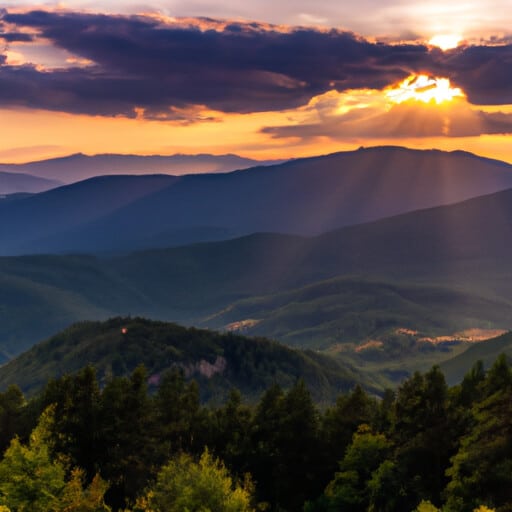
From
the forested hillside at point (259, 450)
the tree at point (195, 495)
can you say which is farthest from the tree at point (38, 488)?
the tree at point (195, 495)

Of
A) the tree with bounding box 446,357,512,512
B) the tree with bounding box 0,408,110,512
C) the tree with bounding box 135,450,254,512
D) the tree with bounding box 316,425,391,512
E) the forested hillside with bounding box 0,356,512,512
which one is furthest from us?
the tree with bounding box 316,425,391,512

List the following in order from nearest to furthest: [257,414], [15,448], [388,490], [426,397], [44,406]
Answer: [15,448]
[388,490]
[426,397]
[44,406]
[257,414]

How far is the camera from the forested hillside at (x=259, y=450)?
58.5m

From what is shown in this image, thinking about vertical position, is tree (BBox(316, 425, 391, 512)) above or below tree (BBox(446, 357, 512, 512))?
below

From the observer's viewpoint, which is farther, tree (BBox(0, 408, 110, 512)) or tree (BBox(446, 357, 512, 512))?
tree (BBox(446, 357, 512, 512))

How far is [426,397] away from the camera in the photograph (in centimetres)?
7312

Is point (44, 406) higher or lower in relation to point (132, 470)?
higher

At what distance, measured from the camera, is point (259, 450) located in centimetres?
8212

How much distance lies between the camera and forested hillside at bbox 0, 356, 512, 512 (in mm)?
58531

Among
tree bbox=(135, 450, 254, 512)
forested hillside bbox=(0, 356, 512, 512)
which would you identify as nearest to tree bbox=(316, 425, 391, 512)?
forested hillside bbox=(0, 356, 512, 512)

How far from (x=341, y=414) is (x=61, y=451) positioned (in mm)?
30782

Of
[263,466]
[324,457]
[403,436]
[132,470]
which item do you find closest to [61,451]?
[132,470]

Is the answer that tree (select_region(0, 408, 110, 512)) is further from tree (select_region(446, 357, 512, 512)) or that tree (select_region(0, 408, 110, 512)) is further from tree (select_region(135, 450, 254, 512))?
tree (select_region(446, 357, 512, 512))

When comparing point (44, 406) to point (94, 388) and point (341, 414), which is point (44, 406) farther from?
point (341, 414)
